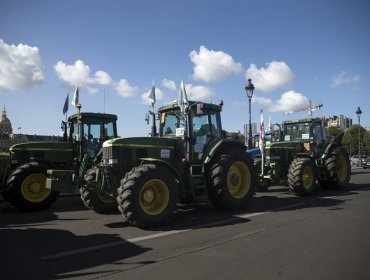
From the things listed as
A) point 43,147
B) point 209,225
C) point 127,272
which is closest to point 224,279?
point 127,272

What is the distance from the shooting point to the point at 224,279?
4.80 m

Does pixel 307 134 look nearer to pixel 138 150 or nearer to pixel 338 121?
pixel 138 150

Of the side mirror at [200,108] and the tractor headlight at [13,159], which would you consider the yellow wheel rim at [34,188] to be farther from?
the side mirror at [200,108]

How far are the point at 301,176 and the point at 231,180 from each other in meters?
3.55

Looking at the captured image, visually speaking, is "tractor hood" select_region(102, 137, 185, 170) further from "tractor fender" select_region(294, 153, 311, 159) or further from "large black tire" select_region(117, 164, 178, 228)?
"tractor fender" select_region(294, 153, 311, 159)

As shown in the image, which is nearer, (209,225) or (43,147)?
(209,225)

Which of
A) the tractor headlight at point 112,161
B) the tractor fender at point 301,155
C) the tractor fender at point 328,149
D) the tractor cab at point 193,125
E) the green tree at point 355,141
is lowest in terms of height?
the tractor headlight at point 112,161

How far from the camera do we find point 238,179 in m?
10.0

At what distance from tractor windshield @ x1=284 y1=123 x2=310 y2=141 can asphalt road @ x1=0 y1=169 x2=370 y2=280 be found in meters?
5.50

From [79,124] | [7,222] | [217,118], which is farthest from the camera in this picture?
[79,124]

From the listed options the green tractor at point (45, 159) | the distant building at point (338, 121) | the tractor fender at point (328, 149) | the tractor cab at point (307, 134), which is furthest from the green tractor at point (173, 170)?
the distant building at point (338, 121)

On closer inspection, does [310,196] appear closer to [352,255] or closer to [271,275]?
[352,255]

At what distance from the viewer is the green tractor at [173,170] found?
302 inches

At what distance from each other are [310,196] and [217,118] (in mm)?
4595
